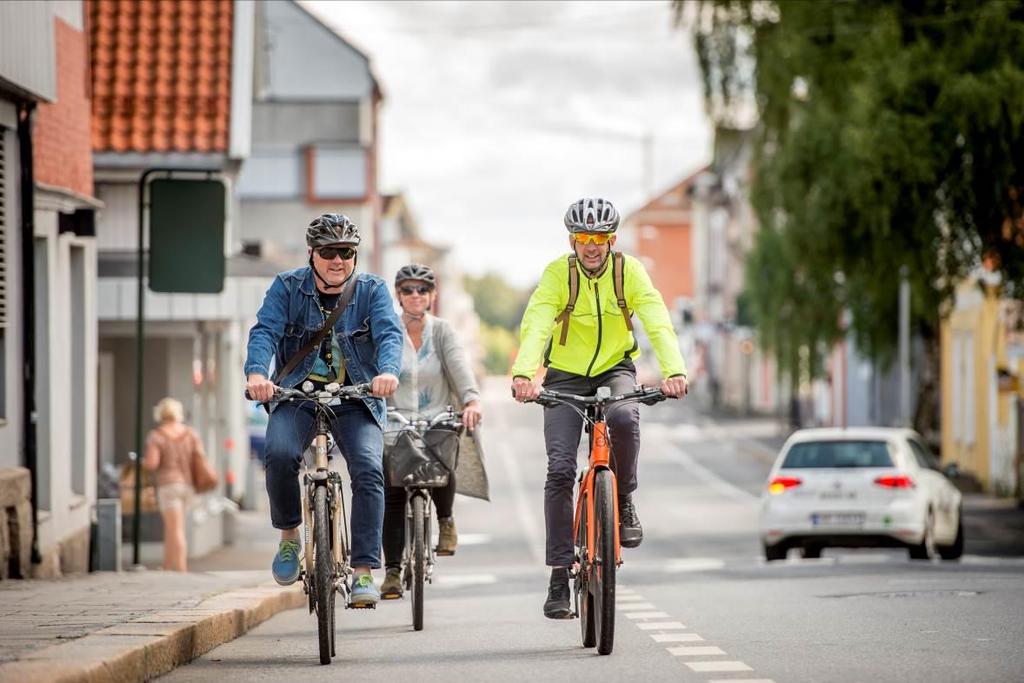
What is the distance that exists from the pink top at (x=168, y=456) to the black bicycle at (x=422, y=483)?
→ 907 cm

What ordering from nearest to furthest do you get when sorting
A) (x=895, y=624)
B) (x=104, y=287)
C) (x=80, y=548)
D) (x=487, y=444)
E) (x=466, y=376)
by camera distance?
(x=895, y=624) < (x=466, y=376) < (x=80, y=548) < (x=104, y=287) < (x=487, y=444)

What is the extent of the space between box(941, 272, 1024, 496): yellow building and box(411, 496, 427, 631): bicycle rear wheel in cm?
2288

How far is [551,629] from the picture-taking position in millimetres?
11734

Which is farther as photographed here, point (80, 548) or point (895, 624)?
point (80, 548)

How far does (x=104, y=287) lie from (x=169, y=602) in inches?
459

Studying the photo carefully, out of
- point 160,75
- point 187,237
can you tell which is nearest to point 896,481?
point 187,237

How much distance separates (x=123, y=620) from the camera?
10.2m

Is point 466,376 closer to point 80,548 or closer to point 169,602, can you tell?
point 169,602

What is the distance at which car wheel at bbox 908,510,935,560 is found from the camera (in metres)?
23.1

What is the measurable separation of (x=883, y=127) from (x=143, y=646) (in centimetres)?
1916

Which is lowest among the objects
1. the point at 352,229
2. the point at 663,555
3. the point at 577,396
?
the point at 663,555

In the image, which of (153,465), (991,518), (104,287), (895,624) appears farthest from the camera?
(991,518)

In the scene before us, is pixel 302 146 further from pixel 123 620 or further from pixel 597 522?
pixel 597 522

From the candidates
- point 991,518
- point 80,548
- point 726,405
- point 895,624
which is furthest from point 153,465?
point 726,405
